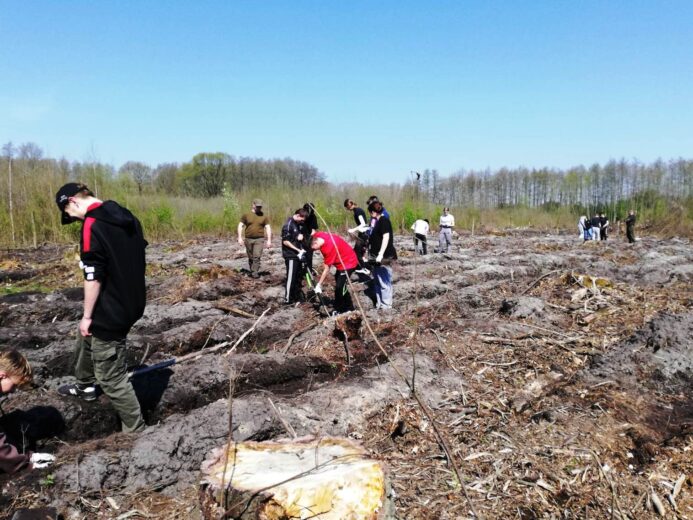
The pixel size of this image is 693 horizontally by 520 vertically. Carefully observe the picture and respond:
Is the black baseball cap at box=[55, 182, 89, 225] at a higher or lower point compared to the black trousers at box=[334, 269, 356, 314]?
higher

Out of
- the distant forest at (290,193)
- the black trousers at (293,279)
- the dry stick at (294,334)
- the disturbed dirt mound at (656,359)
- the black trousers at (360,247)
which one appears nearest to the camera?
the disturbed dirt mound at (656,359)

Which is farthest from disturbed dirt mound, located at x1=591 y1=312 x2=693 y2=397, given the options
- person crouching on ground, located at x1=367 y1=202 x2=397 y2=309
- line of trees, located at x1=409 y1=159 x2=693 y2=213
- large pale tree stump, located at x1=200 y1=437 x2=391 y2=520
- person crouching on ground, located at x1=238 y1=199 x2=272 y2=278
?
line of trees, located at x1=409 y1=159 x2=693 y2=213

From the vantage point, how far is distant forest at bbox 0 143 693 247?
60.0 ft

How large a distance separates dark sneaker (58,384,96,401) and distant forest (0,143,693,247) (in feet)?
11.2

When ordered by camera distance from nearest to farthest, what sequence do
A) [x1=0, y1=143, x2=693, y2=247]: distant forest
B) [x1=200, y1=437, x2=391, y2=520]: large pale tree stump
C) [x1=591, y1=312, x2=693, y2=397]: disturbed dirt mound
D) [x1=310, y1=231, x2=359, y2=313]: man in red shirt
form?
[x1=200, y1=437, x2=391, y2=520]: large pale tree stump → [x1=591, y1=312, x2=693, y2=397]: disturbed dirt mound → [x1=310, y1=231, x2=359, y2=313]: man in red shirt → [x1=0, y1=143, x2=693, y2=247]: distant forest

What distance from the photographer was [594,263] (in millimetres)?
13383

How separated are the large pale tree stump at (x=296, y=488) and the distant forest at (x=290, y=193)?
1.53 meters

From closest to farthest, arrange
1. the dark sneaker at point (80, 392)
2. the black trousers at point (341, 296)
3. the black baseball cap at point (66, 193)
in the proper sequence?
the black baseball cap at point (66, 193) → the dark sneaker at point (80, 392) → the black trousers at point (341, 296)

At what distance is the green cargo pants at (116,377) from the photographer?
392cm

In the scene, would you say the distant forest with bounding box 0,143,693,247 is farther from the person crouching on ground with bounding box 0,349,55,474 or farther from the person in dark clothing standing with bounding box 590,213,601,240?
the person in dark clothing standing with bounding box 590,213,601,240

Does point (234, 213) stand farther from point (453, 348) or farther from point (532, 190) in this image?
point (532, 190)

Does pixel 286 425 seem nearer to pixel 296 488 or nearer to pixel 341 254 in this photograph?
pixel 296 488

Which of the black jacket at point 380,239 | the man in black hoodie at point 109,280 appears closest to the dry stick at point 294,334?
the black jacket at point 380,239

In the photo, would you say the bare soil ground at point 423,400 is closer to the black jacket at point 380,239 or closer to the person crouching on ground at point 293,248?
the person crouching on ground at point 293,248
